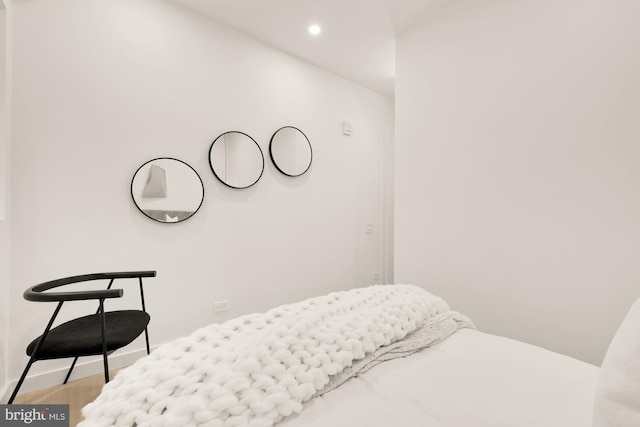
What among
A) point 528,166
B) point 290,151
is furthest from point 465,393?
point 290,151

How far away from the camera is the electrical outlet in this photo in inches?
97.0

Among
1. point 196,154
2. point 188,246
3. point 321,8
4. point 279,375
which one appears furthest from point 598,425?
point 321,8

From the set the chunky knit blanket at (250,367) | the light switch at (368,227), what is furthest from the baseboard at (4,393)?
the light switch at (368,227)

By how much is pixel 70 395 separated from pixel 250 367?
1.79m

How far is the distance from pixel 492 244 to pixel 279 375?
5.63 ft

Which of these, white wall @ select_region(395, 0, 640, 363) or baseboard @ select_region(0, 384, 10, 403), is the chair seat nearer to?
baseboard @ select_region(0, 384, 10, 403)

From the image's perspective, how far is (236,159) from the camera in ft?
8.53

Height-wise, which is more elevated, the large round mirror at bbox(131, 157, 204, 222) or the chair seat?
the large round mirror at bbox(131, 157, 204, 222)

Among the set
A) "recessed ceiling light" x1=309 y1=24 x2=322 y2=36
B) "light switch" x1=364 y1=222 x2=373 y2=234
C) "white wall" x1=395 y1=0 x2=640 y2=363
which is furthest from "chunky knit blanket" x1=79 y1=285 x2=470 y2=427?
"light switch" x1=364 y1=222 x2=373 y2=234

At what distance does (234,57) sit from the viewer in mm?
2627

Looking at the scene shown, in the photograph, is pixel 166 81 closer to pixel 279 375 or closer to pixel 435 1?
pixel 435 1

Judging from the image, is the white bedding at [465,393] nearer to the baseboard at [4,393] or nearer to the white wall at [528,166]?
the white wall at [528,166]

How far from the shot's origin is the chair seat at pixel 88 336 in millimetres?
1321
